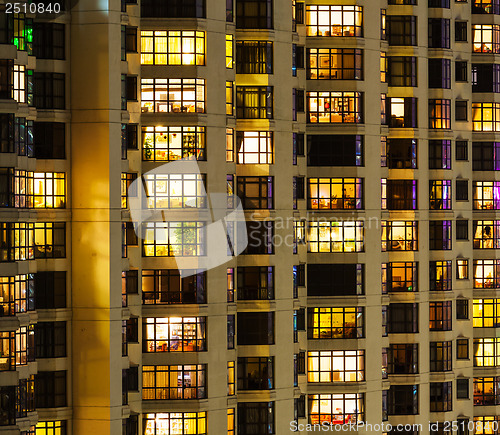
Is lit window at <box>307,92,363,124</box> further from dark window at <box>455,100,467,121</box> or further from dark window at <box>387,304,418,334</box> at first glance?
dark window at <box>387,304,418,334</box>

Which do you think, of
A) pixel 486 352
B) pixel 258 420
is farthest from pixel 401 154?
pixel 258 420

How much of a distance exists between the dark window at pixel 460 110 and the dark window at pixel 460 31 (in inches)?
148

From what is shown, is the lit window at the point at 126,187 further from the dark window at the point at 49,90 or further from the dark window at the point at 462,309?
the dark window at the point at 462,309

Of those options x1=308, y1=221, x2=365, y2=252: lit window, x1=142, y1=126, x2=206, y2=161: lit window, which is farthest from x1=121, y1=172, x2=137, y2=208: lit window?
x1=308, y1=221, x2=365, y2=252: lit window

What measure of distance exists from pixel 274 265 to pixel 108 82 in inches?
524

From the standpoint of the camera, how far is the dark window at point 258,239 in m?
64.4

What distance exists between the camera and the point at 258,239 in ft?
212

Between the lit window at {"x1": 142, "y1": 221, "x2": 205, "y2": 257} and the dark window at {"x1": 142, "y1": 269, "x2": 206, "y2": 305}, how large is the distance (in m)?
0.90

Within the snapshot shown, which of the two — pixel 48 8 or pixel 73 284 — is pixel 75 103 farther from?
pixel 73 284

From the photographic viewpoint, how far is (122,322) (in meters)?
58.8

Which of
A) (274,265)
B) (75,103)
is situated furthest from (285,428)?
(75,103)

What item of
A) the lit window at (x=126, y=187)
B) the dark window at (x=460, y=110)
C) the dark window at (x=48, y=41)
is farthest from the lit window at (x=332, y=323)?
the dark window at (x=48, y=41)

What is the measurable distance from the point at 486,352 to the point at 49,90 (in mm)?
33854

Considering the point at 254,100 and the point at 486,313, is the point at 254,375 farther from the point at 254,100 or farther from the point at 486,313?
the point at 486,313
